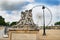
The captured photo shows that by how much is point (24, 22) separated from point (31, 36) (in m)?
1.03

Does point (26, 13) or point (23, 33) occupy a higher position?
point (26, 13)

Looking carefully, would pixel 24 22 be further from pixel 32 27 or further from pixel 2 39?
pixel 2 39

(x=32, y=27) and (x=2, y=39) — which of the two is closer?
(x=32, y=27)

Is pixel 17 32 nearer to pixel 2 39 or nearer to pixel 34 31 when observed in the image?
pixel 34 31

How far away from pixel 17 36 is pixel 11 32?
0.45 meters

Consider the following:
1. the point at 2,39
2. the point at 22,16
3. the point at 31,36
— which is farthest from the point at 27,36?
the point at 2,39

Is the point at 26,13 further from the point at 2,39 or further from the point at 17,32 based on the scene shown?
the point at 2,39

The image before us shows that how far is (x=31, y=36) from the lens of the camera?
16.2 m

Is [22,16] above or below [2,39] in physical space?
above

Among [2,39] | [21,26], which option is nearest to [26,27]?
[21,26]

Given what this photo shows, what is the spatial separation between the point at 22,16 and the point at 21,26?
2.47ft

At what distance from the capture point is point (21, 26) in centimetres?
1647

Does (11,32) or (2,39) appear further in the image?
(2,39)

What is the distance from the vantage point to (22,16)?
1688 cm
